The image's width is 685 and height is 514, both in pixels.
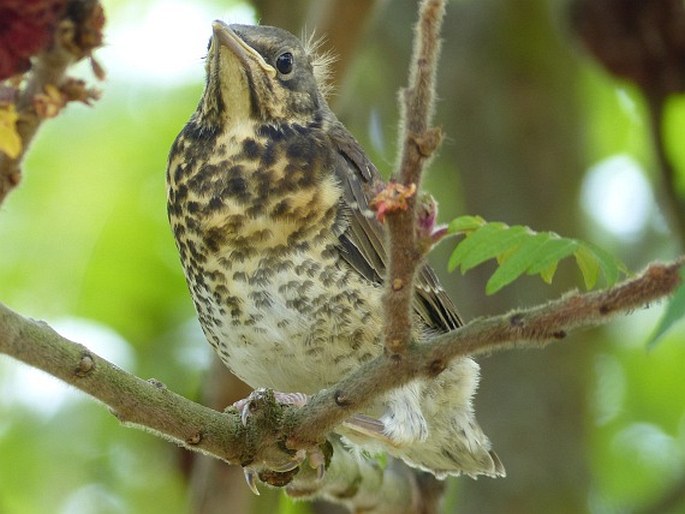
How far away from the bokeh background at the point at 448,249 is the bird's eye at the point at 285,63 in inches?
31.6

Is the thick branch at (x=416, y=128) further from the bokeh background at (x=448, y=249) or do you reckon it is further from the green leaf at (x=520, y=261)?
the bokeh background at (x=448, y=249)

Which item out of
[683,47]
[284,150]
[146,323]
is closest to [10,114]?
[284,150]

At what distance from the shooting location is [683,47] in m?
4.31

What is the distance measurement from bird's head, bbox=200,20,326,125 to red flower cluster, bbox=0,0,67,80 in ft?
6.73

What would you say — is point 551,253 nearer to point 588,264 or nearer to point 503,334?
point 588,264

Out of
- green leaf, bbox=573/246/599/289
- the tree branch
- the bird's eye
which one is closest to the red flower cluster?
the tree branch

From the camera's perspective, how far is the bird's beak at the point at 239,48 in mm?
3650

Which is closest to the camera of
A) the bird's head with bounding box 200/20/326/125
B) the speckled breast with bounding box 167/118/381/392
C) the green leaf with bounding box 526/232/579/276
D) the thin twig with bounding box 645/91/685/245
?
the green leaf with bounding box 526/232/579/276

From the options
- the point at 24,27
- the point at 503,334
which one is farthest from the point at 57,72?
the point at 503,334

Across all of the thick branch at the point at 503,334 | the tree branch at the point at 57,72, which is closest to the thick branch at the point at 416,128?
the thick branch at the point at 503,334

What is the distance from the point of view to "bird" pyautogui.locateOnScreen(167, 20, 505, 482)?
3527 millimetres

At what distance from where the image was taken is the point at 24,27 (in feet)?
5.15

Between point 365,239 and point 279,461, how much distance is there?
0.95 metres

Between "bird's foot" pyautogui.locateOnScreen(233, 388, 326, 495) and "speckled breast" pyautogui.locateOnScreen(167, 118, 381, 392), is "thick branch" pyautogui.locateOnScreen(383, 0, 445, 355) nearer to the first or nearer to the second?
"bird's foot" pyautogui.locateOnScreen(233, 388, 326, 495)
